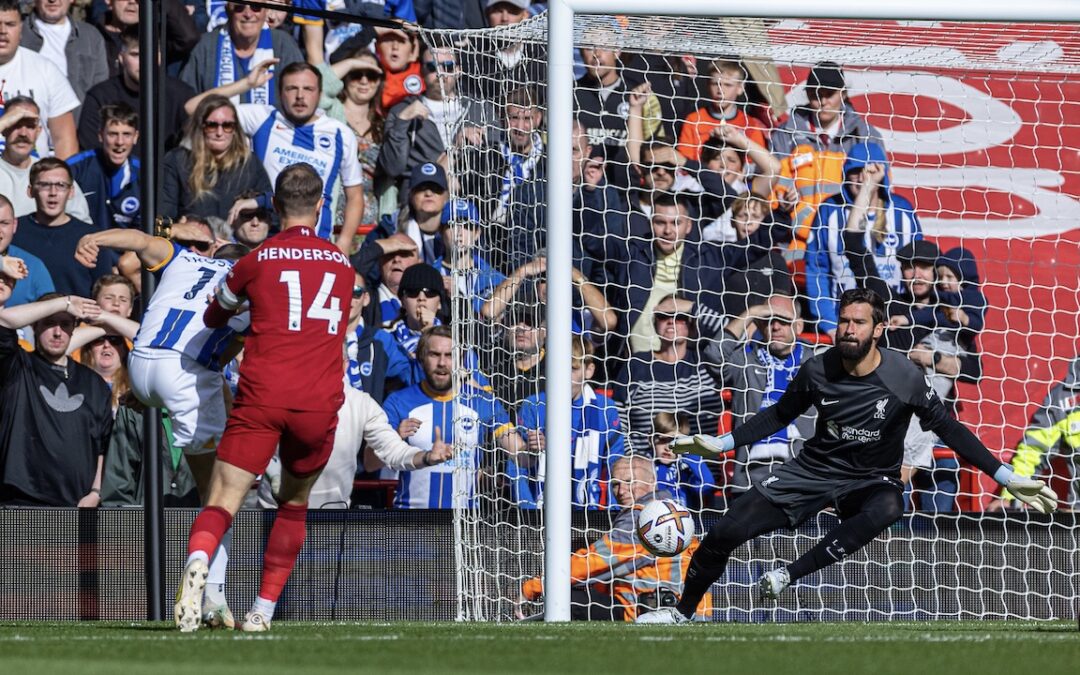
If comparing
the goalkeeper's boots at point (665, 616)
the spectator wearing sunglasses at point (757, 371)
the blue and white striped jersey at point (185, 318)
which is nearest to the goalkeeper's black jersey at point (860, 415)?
the goalkeeper's boots at point (665, 616)

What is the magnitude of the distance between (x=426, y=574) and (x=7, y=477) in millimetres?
2498

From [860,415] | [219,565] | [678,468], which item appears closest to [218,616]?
[219,565]

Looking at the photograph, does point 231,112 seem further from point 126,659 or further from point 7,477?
point 126,659

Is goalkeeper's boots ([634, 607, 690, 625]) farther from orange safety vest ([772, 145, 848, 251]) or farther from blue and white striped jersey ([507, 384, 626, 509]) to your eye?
orange safety vest ([772, 145, 848, 251])

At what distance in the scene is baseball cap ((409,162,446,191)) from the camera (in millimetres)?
10008

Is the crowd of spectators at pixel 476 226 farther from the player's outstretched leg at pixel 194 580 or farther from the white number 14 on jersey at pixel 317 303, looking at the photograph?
the player's outstretched leg at pixel 194 580

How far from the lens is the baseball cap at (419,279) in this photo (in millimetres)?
9516

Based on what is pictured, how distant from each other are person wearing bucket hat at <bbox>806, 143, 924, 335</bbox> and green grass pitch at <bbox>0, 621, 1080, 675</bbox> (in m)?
4.69

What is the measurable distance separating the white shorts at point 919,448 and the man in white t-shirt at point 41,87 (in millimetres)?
5709

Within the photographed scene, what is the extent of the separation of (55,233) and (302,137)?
1738 mm

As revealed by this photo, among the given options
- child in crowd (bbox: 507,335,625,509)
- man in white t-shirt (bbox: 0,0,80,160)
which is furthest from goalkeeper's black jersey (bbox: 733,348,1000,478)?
man in white t-shirt (bbox: 0,0,80,160)

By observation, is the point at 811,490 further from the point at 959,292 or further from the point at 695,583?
the point at 959,292

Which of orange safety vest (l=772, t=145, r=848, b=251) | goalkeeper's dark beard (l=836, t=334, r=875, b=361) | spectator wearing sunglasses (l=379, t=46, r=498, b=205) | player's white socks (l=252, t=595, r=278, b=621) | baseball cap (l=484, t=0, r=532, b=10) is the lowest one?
player's white socks (l=252, t=595, r=278, b=621)

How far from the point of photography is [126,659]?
4027 mm
